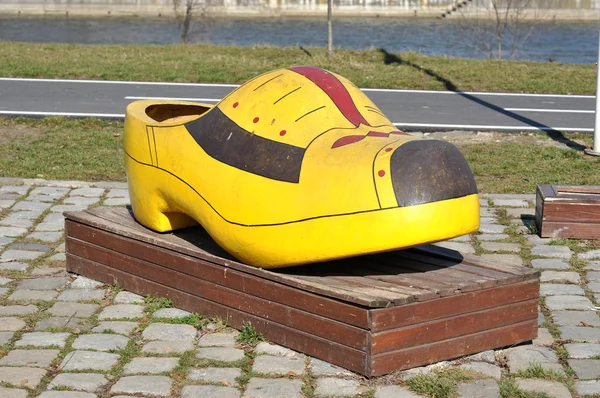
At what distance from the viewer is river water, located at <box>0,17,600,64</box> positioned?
31.0 meters

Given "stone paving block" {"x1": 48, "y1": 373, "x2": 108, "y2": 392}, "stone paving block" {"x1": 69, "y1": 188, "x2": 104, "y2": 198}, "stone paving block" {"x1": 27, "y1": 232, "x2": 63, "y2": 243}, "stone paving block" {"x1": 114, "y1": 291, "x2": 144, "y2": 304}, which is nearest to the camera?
"stone paving block" {"x1": 48, "y1": 373, "x2": 108, "y2": 392}

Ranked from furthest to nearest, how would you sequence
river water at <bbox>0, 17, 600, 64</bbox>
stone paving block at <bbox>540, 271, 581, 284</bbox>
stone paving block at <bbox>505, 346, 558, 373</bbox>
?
river water at <bbox>0, 17, 600, 64</bbox> < stone paving block at <bbox>540, 271, 581, 284</bbox> < stone paving block at <bbox>505, 346, 558, 373</bbox>

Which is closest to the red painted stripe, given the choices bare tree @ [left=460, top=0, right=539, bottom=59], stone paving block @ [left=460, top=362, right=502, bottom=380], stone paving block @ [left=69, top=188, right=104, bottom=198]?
stone paving block @ [left=460, top=362, right=502, bottom=380]

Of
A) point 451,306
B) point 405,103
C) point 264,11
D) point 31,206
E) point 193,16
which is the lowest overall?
point 31,206

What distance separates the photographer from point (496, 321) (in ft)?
15.9

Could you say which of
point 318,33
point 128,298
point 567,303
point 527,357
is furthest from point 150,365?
point 318,33

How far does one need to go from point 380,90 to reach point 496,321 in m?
9.97

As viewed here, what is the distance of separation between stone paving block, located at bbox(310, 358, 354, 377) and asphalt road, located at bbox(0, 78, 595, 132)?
7.29m

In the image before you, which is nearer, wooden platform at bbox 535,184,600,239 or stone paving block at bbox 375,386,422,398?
stone paving block at bbox 375,386,422,398

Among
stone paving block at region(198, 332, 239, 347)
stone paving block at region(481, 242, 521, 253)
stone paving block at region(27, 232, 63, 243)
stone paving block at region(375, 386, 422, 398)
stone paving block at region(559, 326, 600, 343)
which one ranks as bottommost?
stone paving block at region(375, 386, 422, 398)

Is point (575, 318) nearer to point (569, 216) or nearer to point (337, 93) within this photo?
point (569, 216)

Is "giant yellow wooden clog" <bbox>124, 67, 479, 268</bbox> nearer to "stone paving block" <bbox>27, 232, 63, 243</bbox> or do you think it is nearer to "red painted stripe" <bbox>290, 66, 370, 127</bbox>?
"red painted stripe" <bbox>290, 66, 370, 127</bbox>

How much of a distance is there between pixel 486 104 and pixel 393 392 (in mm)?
9832

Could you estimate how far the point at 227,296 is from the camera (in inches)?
204
